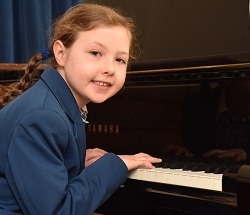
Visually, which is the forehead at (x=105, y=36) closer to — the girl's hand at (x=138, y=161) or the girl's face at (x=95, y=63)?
the girl's face at (x=95, y=63)

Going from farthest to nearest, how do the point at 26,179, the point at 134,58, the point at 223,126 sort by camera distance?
1. the point at 134,58
2. the point at 223,126
3. the point at 26,179

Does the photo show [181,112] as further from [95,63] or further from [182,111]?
[95,63]

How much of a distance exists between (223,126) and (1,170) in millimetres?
628

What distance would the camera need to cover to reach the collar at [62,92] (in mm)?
1232

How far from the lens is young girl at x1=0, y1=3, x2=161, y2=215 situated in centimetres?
109

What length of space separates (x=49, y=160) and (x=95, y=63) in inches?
12.0

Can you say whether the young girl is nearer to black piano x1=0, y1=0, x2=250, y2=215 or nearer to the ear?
the ear

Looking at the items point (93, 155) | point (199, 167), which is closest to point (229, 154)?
point (199, 167)

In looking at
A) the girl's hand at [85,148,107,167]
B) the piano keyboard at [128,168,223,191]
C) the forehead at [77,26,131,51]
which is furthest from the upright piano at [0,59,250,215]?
the forehead at [77,26,131,51]

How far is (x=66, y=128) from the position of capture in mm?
1151

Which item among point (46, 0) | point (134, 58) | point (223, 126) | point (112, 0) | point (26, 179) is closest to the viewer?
point (26, 179)

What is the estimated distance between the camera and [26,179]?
1.09 metres

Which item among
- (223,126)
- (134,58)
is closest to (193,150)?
(223,126)

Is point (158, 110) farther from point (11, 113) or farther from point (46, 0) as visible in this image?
point (46, 0)
